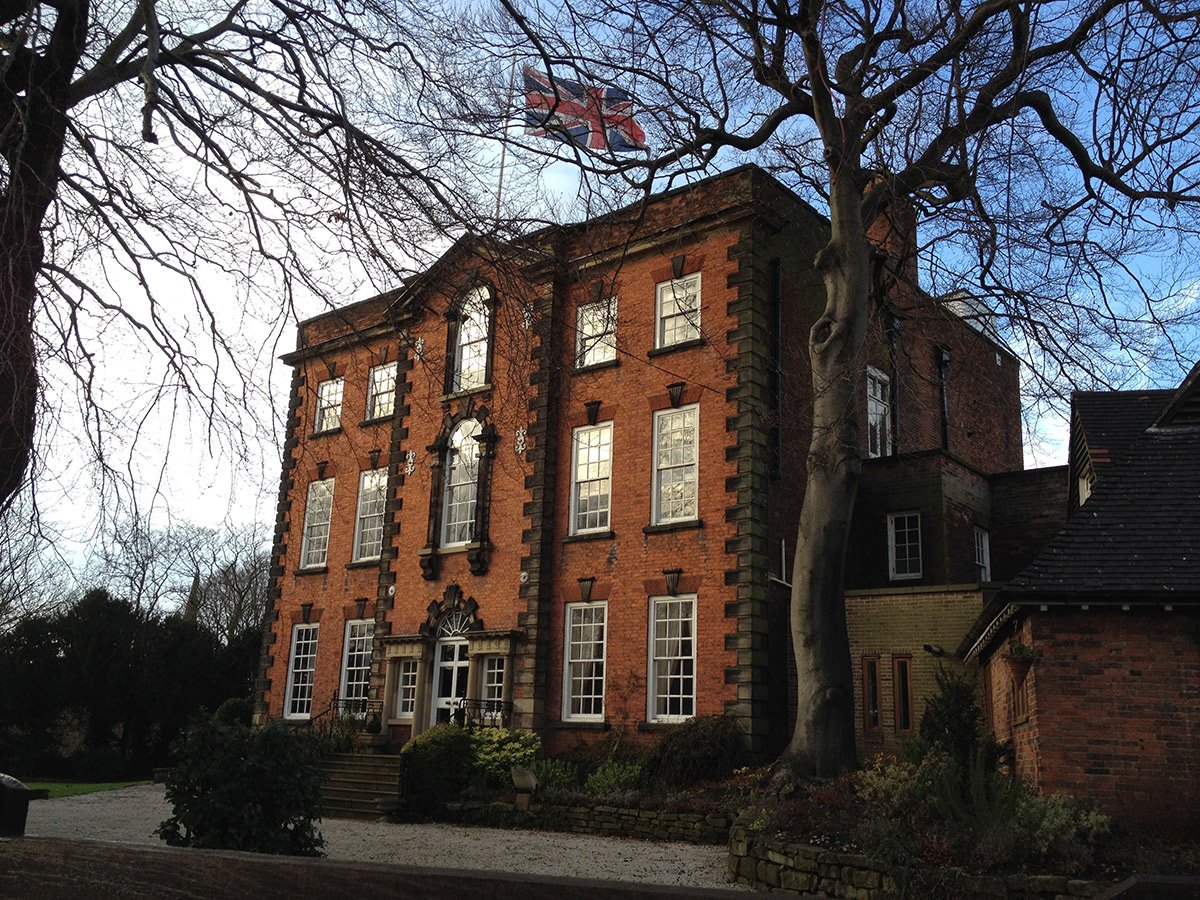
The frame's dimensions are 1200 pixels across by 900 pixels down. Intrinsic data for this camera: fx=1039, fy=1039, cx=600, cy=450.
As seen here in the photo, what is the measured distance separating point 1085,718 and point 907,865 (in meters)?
3.61

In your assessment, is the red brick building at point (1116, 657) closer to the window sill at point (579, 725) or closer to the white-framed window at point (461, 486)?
the window sill at point (579, 725)

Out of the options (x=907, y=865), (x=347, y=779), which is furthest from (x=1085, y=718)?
(x=347, y=779)

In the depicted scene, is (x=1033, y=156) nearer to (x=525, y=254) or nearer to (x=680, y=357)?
(x=525, y=254)

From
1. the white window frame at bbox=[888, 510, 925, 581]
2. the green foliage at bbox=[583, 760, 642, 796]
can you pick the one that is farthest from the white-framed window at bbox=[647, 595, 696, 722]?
the white window frame at bbox=[888, 510, 925, 581]

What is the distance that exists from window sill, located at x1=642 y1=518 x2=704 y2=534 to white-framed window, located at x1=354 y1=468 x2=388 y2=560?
8938 mm

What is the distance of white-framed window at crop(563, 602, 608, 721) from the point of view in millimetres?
20656

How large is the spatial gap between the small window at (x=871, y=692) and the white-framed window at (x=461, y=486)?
9447mm

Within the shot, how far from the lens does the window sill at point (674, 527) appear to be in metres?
19.8

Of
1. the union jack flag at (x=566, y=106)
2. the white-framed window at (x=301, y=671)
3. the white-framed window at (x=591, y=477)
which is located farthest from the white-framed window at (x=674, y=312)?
Result: the white-framed window at (x=301, y=671)

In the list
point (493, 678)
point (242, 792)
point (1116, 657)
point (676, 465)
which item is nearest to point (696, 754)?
point (676, 465)

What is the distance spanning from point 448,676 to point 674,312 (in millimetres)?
9452

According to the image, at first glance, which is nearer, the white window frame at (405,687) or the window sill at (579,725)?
the window sill at (579,725)

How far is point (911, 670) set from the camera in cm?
1820

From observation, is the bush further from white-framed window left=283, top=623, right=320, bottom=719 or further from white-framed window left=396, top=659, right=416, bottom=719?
white-framed window left=283, top=623, right=320, bottom=719
